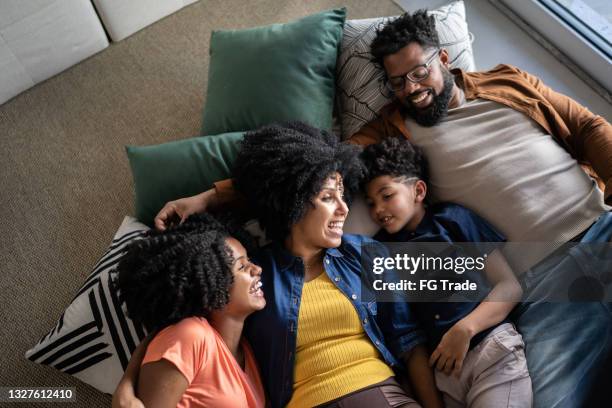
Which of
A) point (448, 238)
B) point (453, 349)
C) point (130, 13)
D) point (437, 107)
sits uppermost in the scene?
point (130, 13)

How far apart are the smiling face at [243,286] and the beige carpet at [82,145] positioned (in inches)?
23.2

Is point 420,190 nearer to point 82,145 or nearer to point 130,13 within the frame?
point 82,145

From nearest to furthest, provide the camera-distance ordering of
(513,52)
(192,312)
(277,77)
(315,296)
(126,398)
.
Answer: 1. (126,398)
2. (192,312)
3. (315,296)
4. (277,77)
5. (513,52)

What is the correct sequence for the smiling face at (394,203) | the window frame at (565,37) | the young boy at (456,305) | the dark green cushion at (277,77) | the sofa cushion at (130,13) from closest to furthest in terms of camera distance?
1. the young boy at (456,305)
2. the smiling face at (394,203)
3. the dark green cushion at (277,77)
4. the window frame at (565,37)
5. the sofa cushion at (130,13)

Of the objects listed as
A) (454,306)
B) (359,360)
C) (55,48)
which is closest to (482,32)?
(454,306)

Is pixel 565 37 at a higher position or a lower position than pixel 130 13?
lower

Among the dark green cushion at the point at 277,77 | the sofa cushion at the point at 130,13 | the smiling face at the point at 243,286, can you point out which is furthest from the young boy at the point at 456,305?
the sofa cushion at the point at 130,13

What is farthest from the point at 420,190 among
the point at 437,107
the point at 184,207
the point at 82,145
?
the point at 82,145

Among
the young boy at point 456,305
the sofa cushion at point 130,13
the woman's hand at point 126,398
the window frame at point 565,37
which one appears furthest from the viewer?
the sofa cushion at point 130,13

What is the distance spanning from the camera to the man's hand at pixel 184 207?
1350 mm

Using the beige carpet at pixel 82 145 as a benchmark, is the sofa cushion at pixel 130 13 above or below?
above

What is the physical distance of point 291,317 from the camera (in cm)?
123

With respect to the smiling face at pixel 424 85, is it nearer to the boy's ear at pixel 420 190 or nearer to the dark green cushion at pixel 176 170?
the boy's ear at pixel 420 190

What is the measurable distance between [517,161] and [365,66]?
0.54 m
